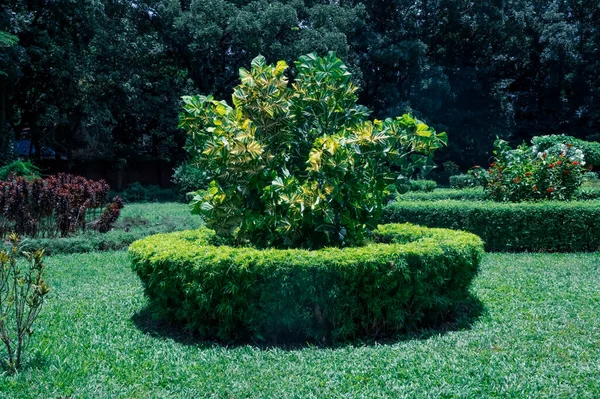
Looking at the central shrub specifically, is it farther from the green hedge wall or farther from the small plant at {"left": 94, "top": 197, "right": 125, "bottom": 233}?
the green hedge wall

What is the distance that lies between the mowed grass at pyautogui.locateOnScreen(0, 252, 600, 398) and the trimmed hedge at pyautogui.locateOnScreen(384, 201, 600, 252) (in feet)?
11.1

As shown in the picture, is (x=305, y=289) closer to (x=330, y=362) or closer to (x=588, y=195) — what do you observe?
(x=330, y=362)

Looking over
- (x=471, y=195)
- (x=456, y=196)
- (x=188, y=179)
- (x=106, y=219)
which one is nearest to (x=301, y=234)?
(x=106, y=219)

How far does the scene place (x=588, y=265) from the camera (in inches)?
301

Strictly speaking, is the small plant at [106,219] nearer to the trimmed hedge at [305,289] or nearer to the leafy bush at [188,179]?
the trimmed hedge at [305,289]

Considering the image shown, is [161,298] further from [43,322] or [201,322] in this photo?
[43,322]

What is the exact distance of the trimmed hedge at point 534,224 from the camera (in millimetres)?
8906

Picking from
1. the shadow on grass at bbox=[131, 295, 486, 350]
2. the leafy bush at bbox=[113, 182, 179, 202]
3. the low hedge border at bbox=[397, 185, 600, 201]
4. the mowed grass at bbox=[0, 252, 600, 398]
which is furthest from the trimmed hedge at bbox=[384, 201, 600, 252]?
the leafy bush at bbox=[113, 182, 179, 202]

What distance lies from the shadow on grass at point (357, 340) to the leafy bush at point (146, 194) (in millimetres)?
17189

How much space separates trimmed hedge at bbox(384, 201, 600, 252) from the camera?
8906 mm

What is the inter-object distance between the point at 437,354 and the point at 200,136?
302 cm

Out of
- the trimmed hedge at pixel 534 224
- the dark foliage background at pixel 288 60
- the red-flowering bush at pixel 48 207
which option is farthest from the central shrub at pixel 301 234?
the dark foliage background at pixel 288 60

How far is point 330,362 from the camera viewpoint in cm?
399

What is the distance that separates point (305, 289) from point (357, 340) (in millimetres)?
633
